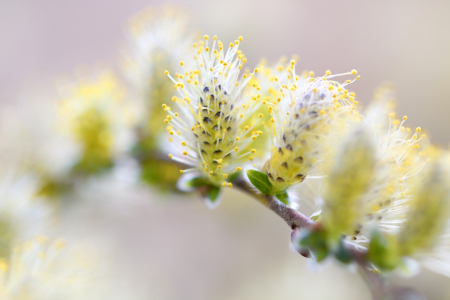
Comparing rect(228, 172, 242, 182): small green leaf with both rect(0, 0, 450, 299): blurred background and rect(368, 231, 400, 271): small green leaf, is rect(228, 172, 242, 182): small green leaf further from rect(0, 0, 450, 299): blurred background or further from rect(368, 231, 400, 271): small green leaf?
rect(0, 0, 450, 299): blurred background

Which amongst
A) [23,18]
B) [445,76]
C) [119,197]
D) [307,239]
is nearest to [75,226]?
[119,197]

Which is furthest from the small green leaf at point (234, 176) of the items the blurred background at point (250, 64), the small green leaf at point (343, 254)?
the blurred background at point (250, 64)

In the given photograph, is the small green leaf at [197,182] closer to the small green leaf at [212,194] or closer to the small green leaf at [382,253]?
the small green leaf at [212,194]

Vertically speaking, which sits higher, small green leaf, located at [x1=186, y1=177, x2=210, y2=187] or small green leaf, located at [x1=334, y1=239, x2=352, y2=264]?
small green leaf, located at [x1=186, y1=177, x2=210, y2=187]

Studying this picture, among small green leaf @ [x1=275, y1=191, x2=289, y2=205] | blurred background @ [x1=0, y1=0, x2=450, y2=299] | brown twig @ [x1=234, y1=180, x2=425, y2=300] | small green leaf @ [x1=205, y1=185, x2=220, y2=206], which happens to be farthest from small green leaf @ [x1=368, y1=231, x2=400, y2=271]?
blurred background @ [x1=0, y1=0, x2=450, y2=299]

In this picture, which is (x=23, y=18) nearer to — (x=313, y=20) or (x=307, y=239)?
(x=313, y=20)

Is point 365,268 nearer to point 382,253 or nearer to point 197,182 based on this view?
point 382,253

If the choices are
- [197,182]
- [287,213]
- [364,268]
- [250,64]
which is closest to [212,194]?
[197,182]
